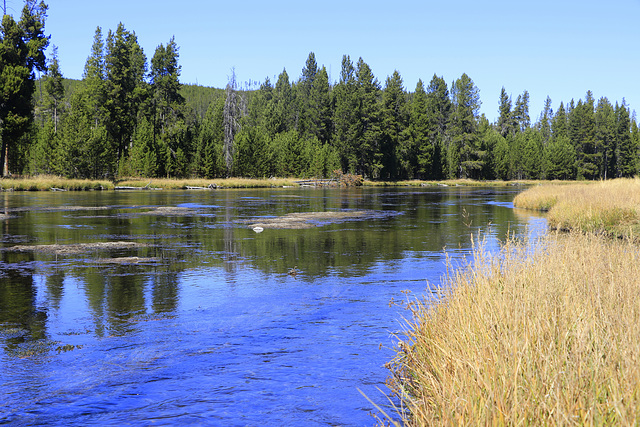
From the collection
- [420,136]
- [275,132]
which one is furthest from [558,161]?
[275,132]

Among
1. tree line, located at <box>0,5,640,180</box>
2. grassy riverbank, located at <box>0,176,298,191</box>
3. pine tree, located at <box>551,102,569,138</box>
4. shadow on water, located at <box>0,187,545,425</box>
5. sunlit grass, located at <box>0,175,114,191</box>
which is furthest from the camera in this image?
pine tree, located at <box>551,102,569,138</box>

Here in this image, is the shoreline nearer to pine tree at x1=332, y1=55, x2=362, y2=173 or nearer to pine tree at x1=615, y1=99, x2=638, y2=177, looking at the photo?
pine tree at x1=332, y1=55, x2=362, y2=173

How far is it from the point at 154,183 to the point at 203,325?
213 ft

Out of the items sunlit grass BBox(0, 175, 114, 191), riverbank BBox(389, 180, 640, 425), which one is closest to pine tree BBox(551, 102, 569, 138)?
sunlit grass BBox(0, 175, 114, 191)

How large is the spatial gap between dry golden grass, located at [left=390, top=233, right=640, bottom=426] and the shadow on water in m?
1.10

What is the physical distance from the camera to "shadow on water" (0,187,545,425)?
6.77 meters

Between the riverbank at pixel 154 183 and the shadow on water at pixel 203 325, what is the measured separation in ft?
130

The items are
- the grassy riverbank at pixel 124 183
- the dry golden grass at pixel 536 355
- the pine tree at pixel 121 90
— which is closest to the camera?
the dry golden grass at pixel 536 355

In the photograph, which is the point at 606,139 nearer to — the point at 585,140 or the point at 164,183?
the point at 585,140

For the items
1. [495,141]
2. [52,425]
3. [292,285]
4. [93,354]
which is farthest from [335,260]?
[495,141]

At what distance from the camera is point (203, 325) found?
10055mm

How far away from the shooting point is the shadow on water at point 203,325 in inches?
267

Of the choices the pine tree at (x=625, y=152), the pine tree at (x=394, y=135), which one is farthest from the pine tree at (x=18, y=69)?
the pine tree at (x=625, y=152)

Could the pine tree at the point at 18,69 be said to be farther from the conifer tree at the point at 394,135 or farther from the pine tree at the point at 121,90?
the conifer tree at the point at 394,135
